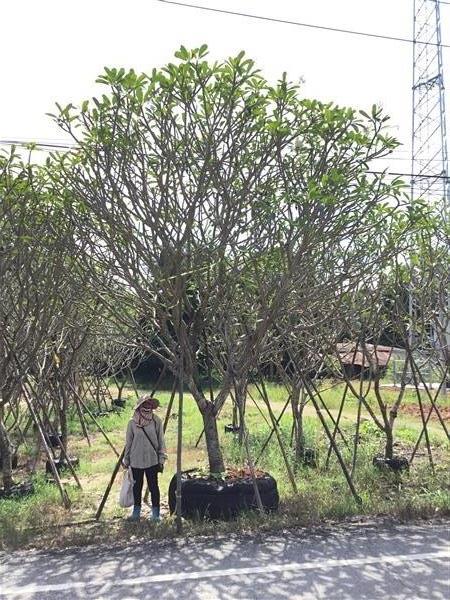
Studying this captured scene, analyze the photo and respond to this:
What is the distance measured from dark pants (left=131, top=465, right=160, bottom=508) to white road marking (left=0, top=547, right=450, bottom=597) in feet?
5.41

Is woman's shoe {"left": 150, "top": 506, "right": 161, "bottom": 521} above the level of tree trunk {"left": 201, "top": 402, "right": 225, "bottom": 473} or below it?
below

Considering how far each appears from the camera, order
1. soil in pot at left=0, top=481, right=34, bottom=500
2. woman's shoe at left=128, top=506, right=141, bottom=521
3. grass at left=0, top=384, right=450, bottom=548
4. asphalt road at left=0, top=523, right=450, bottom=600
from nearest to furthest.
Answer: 1. asphalt road at left=0, top=523, right=450, bottom=600
2. grass at left=0, top=384, right=450, bottom=548
3. woman's shoe at left=128, top=506, right=141, bottom=521
4. soil in pot at left=0, top=481, right=34, bottom=500

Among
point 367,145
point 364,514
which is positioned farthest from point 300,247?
point 364,514

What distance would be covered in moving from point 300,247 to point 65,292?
3.20m

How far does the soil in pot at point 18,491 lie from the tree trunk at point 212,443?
2.33 meters

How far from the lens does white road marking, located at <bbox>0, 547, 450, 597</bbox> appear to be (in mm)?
4188

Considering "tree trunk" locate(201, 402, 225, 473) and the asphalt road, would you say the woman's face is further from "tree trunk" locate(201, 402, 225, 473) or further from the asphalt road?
the asphalt road

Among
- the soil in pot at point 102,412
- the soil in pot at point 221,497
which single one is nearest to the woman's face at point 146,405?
the soil in pot at point 221,497

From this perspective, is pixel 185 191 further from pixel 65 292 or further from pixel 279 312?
pixel 65 292

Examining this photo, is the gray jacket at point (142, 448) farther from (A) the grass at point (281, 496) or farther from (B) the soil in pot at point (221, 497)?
(A) the grass at point (281, 496)

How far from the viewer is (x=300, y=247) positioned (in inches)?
232

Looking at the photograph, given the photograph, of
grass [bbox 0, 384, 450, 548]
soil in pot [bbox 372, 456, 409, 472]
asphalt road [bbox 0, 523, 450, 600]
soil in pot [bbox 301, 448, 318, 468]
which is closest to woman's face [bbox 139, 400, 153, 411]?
grass [bbox 0, 384, 450, 548]

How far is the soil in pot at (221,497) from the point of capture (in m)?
5.70

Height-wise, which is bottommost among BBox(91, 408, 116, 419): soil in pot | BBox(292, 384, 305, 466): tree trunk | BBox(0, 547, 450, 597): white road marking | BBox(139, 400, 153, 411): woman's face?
BBox(0, 547, 450, 597): white road marking
